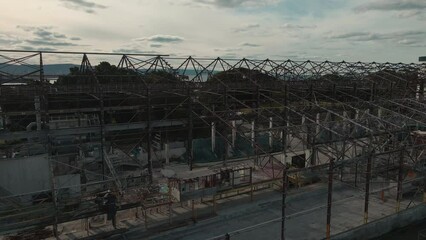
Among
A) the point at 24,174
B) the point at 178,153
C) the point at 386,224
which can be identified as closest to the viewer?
the point at 386,224

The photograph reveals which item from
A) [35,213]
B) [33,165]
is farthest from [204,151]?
[35,213]

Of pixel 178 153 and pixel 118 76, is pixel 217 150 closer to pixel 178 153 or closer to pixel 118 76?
pixel 178 153

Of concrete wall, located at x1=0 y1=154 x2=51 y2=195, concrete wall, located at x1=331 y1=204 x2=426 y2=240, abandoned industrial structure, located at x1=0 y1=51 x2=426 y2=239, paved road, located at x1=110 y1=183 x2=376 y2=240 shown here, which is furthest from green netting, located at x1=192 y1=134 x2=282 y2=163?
concrete wall, located at x1=331 y1=204 x2=426 y2=240

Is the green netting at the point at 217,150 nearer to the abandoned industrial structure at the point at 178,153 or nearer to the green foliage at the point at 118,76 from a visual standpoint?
the abandoned industrial structure at the point at 178,153

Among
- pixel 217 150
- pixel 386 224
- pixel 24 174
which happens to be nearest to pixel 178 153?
pixel 217 150

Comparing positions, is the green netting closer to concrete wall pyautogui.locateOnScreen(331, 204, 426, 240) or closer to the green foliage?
the green foliage
